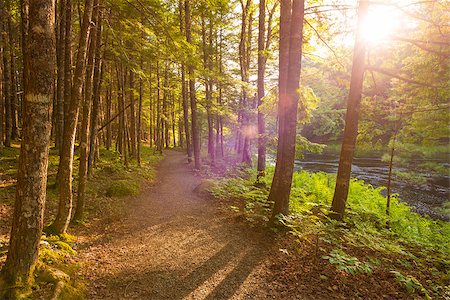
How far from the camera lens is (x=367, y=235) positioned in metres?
6.89

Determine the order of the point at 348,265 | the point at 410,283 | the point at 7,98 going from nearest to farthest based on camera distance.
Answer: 1. the point at 410,283
2. the point at 348,265
3. the point at 7,98

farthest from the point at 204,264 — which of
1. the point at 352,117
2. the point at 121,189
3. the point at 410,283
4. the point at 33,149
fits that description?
the point at 121,189

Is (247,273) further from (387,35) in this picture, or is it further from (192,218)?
(387,35)

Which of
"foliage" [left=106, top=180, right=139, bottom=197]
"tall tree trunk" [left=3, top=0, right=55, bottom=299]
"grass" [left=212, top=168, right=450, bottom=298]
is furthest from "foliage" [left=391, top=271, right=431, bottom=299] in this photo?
"foliage" [left=106, top=180, right=139, bottom=197]

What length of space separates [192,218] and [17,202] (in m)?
5.01

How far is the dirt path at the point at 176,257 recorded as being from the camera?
425 cm

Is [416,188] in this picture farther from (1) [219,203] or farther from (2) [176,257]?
(2) [176,257]

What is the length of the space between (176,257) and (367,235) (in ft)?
16.9

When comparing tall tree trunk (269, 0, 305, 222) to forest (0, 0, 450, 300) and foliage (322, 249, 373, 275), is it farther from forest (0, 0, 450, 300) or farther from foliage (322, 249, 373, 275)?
foliage (322, 249, 373, 275)

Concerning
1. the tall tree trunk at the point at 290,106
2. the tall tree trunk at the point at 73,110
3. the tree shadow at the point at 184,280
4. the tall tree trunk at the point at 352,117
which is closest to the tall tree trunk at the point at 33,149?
the tree shadow at the point at 184,280

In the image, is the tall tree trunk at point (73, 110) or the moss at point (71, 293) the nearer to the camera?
the moss at point (71, 293)

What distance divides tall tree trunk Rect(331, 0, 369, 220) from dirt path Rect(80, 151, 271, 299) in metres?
2.96

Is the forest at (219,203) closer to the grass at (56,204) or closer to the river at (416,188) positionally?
the grass at (56,204)

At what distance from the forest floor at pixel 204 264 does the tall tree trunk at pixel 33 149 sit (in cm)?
111
